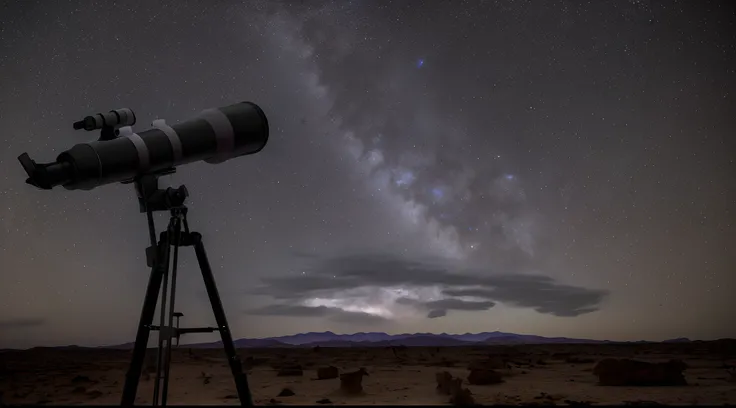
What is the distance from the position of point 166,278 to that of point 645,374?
11.2 meters

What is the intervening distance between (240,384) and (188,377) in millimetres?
13397

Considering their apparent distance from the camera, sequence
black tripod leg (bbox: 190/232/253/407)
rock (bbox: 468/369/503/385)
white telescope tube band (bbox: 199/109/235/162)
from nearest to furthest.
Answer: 1. black tripod leg (bbox: 190/232/253/407)
2. white telescope tube band (bbox: 199/109/235/162)
3. rock (bbox: 468/369/503/385)

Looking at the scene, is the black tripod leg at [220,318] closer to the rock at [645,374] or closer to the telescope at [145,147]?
the telescope at [145,147]

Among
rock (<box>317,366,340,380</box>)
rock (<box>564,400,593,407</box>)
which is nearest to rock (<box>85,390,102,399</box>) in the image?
rock (<box>317,366,340,380</box>)

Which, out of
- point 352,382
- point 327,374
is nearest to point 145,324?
point 352,382

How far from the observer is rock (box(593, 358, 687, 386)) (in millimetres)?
12758

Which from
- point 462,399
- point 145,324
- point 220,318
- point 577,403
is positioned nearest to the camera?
point 145,324

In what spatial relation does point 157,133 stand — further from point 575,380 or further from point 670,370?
point 575,380

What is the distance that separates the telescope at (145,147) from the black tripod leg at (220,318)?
82 cm

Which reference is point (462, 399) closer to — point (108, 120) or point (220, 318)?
point (220, 318)

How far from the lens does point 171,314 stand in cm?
521

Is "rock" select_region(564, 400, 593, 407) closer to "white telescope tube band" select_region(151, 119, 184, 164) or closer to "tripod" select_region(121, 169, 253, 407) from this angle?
"tripod" select_region(121, 169, 253, 407)

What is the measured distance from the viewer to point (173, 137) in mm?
5578

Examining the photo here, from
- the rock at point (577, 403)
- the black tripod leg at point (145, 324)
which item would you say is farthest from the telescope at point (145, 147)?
the rock at point (577, 403)
